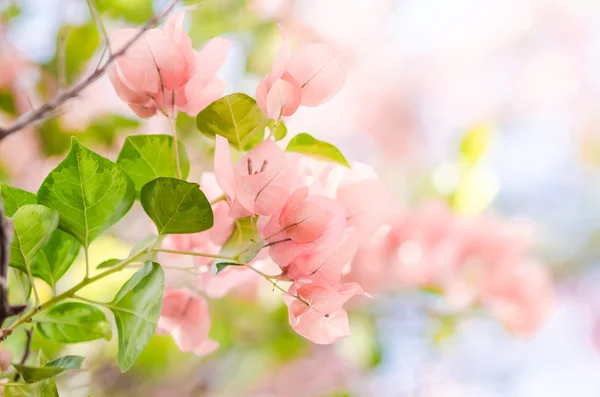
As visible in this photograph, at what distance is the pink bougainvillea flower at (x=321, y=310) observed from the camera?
271mm

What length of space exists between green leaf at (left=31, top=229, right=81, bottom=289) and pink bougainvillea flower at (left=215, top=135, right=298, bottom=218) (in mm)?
83

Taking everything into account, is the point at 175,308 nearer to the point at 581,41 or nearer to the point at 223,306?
the point at 223,306

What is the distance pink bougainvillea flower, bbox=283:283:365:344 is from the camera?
27cm

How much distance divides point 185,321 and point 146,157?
0.10m

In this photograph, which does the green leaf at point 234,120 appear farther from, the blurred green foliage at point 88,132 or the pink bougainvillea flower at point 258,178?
the blurred green foliage at point 88,132

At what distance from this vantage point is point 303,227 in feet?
0.87

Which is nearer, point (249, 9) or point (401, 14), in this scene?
point (249, 9)

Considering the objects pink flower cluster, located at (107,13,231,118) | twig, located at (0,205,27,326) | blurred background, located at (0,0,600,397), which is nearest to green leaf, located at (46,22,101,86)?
blurred background, located at (0,0,600,397)

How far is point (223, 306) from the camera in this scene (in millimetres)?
862

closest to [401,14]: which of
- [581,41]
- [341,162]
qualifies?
[581,41]

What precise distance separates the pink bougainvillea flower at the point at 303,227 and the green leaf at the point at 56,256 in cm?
10

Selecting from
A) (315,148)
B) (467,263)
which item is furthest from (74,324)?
(467,263)

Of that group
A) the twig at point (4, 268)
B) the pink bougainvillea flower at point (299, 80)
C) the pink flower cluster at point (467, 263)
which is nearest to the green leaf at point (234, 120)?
the pink bougainvillea flower at point (299, 80)

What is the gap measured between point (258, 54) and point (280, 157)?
45 centimetres
